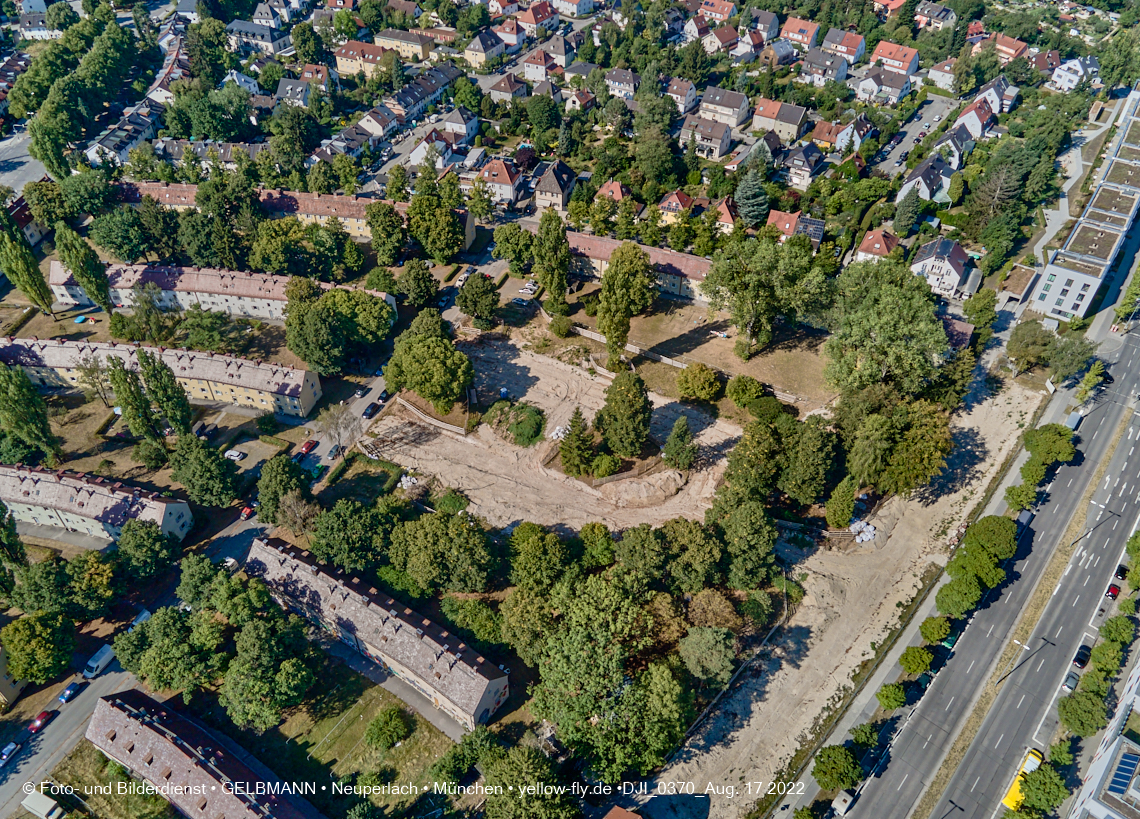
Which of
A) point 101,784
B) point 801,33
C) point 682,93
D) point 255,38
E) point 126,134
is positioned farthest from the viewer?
point 255,38

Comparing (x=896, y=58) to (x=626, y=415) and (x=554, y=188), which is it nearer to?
(x=554, y=188)

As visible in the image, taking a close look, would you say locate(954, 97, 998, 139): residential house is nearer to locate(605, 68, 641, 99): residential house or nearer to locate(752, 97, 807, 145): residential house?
locate(752, 97, 807, 145): residential house

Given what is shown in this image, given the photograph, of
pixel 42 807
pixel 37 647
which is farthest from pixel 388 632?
pixel 37 647

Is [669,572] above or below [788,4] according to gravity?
below

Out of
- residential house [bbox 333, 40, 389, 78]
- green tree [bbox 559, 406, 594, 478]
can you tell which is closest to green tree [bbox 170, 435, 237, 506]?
green tree [bbox 559, 406, 594, 478]

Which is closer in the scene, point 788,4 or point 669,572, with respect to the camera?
point 669,572

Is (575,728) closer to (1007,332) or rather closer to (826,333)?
(826,333)

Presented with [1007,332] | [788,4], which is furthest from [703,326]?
[788,4]

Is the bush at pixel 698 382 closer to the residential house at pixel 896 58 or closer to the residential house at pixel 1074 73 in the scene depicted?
the residential house at pixel 896 58
